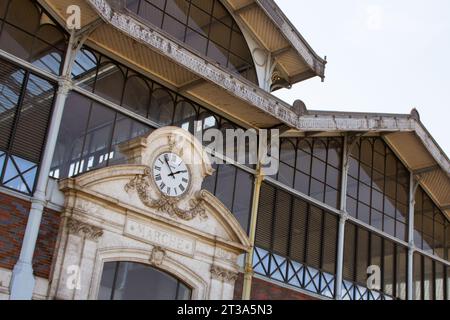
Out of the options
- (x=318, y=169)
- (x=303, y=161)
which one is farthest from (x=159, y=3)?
(x=318, y=169)

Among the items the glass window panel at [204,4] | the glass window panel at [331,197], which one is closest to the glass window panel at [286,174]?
the glass window panel at [331,197]

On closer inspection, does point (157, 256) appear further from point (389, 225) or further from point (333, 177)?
point (389, 225)

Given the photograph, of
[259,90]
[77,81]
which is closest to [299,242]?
[259,90]

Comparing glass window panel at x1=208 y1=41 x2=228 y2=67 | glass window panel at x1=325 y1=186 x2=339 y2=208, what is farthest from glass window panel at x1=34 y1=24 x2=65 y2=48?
glass window panel at x1=325 y1=186 x2=339 y2=208

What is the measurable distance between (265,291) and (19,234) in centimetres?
627

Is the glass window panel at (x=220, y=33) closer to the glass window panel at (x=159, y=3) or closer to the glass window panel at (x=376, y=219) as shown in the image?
the glass window panel at (x=159, y=3)

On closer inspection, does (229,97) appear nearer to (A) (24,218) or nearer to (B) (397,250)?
(A) (24,218)

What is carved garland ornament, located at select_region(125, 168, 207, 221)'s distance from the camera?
14.5 meters

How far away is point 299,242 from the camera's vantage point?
17.8 meters

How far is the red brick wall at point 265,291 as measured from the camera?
16.2m

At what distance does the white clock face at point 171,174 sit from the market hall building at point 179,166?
5 cm

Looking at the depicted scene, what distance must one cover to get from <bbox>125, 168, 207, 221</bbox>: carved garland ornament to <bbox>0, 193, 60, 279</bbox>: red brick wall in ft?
5.94

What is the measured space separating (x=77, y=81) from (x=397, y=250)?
11.2 meters

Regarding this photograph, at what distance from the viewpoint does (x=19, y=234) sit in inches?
507
